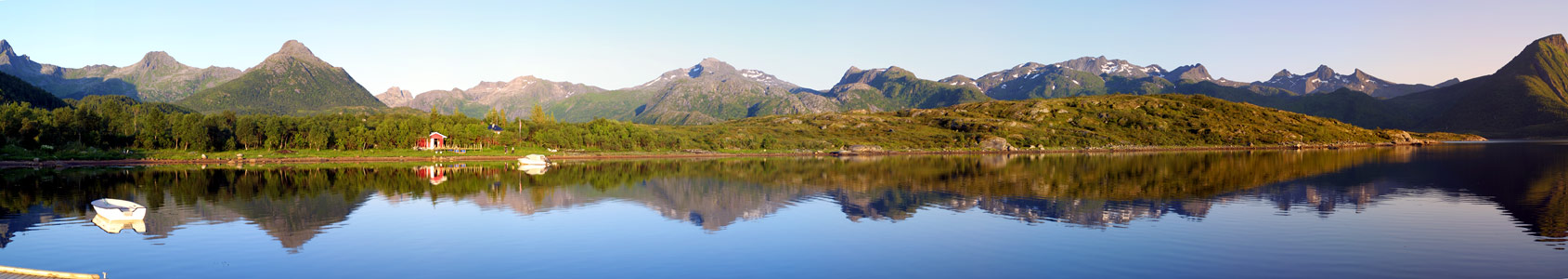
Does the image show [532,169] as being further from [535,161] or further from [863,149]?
[863,149]

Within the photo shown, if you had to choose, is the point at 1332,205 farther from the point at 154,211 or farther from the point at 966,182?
the point at 154,211

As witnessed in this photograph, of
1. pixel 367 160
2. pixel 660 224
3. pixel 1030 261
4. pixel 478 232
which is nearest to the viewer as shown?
pixel 1030 261

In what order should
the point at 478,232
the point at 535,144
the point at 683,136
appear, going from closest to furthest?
the point at 478,232, the point at 535,144, the point at 683,136

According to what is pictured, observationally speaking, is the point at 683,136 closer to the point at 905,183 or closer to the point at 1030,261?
the point at 905,183

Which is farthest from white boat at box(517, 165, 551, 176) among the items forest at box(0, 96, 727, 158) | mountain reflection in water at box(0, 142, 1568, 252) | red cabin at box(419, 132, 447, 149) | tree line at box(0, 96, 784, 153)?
red cabin at box(419, 132, 447, 149)

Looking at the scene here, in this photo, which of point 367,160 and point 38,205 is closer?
point 38,205

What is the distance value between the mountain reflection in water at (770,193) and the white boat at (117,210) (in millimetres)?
1187

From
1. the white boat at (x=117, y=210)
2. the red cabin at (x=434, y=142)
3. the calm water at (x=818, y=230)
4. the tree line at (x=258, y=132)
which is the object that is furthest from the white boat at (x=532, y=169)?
the red cabin at (x=434, y=142)

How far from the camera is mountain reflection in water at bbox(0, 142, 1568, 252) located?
1633 inches

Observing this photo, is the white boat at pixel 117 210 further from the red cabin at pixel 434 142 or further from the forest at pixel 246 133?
the red cabin at pixel 434 142

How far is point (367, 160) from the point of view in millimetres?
126312

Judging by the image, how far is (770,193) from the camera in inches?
2387

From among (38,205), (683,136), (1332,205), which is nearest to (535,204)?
(38,205)

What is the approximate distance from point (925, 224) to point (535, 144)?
438ft
